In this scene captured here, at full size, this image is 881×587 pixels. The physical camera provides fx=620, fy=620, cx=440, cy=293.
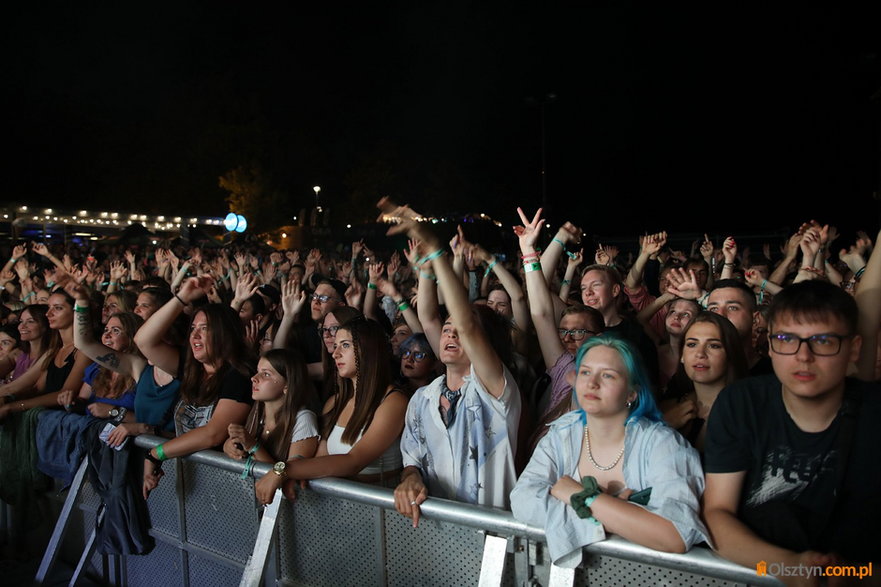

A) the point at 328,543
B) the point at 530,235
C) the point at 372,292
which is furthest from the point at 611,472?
the point at 372,292

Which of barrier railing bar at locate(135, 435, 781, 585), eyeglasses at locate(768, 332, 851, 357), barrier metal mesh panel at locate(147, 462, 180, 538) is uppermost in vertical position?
eyeglasses at locate(768, 332, 851, 357)

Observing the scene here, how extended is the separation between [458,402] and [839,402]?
1.59 metres

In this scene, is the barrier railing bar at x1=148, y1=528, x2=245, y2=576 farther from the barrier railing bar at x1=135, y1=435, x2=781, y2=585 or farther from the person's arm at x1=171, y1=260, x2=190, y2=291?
the person's arm at x1=171, y1=260, x2=190, y2=291

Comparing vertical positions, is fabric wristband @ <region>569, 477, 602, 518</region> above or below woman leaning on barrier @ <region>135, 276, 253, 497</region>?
below

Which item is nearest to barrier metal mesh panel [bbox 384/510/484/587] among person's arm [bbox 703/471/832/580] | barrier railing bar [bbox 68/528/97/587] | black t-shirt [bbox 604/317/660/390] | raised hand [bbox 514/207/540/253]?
person's arm [bbox 703/471/832/580]

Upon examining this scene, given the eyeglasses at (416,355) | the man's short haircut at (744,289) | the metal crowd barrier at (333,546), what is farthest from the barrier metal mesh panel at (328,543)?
the man's short haircut at (744,289)

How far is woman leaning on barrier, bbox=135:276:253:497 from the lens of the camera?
144 inches

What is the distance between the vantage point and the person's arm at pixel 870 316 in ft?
8.19

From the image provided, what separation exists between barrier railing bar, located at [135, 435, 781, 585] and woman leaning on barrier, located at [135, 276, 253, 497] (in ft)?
0.56

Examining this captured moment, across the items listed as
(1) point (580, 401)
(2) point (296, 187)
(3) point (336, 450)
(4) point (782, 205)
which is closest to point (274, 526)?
(3) point (336, 450)

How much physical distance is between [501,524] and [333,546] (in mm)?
1015

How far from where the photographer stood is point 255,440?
11.9 ft

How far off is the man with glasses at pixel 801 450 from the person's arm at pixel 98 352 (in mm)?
4160

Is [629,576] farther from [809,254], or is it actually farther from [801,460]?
[809,254]
